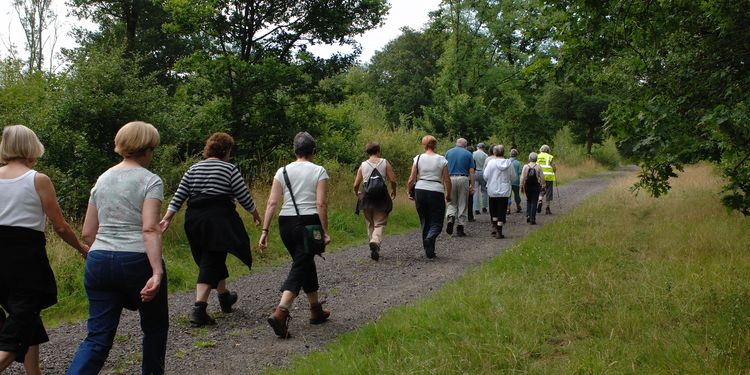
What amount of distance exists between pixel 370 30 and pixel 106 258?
607 inches

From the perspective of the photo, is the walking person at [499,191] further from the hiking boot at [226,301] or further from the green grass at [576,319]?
the hiking boot at [226,301]

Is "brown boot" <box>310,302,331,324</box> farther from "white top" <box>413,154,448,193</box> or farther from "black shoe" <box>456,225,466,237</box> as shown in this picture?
"black shoe" <box>456,225,466,237</box>

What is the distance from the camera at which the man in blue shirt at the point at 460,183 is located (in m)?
12.3

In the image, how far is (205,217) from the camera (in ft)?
20.1

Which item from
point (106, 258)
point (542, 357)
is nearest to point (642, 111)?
point (542, 357)

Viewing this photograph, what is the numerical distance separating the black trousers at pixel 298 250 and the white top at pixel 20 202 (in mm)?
2377

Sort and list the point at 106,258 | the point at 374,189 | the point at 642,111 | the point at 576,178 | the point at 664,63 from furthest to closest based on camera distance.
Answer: the point at 576,178
the point at 374,189
the point at 664,63
the point at 642,111
the point at 106,258

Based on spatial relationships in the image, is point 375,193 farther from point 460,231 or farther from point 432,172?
point 460,231

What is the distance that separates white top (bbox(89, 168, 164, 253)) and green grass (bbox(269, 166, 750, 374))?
1.63m

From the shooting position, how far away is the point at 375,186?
32.4ft

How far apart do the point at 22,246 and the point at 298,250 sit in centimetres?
252

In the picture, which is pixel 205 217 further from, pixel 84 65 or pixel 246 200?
pixel 84 65

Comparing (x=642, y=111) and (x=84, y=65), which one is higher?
(x=84, y=65)

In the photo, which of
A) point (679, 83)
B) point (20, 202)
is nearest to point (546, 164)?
point (679, 83)
